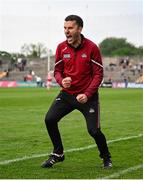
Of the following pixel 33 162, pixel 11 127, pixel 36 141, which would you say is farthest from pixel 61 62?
pixel 11 127

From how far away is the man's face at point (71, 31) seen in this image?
8625 millimetres

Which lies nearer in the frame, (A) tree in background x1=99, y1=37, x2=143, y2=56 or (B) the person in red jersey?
(B) the person in red jersey

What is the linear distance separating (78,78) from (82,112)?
58cm

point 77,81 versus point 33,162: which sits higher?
point 77,81

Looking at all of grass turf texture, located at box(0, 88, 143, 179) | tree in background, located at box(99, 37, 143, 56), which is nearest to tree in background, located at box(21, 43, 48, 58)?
tree in background, located at box(99, 37, 143, 56)

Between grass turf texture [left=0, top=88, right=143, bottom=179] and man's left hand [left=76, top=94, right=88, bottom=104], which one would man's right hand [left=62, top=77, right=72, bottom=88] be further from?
grass turf texture [left=0, top=88, right=143, bottom=179]

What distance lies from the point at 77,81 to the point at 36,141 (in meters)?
4.05

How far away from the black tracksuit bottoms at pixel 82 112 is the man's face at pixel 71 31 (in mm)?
914

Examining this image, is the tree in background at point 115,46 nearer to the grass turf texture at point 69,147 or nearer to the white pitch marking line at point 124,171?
the grass turf texture at point 69,147

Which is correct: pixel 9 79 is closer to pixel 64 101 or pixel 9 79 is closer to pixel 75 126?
pixel 75 126

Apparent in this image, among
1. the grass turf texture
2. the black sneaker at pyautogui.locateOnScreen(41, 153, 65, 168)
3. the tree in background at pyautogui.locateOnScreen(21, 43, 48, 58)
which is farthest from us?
the tree in background at pyautogui.locateOnScreen(21, 43, 48, 58)

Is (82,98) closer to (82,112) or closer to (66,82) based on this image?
(66,82)

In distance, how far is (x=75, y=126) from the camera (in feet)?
53.9

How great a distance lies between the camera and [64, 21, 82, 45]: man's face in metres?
8.62
